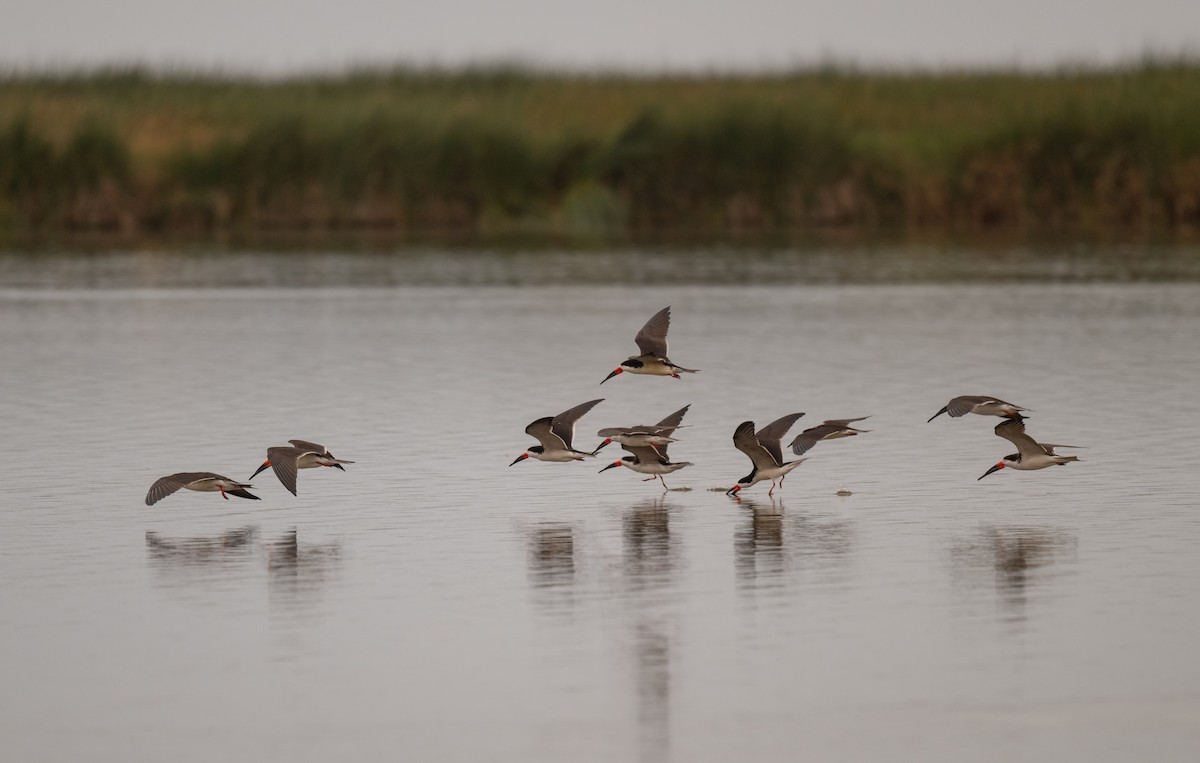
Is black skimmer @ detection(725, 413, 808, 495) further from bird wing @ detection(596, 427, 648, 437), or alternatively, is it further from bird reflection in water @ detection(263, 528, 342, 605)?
bird reflection in water @ detection(263, 528, 342, 605)

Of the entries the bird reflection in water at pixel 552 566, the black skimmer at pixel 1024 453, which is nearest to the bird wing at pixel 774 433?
the black skimmer at pixel 1024 453

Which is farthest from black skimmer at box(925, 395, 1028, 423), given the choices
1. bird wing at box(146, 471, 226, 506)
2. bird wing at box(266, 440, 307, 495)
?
bird wing at box(146, 471, 226, 506)

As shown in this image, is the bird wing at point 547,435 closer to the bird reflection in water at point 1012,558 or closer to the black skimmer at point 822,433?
the black skimmer at point 822,433

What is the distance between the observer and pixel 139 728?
25.2 feet

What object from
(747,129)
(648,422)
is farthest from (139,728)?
(747,129)

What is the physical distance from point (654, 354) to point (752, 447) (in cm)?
263

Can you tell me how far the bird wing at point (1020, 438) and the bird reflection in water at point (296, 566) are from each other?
13.6 ft

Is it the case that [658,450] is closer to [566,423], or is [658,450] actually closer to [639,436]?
[639,436]

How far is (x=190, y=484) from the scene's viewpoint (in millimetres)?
12164

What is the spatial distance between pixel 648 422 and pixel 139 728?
30.3 feet

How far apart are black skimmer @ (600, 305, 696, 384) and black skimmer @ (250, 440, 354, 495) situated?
2642 mm

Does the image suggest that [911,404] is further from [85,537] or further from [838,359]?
[85,537]

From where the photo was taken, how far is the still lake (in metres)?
7.72

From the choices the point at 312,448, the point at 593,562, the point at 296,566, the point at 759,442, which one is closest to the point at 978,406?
the point at 759,442
